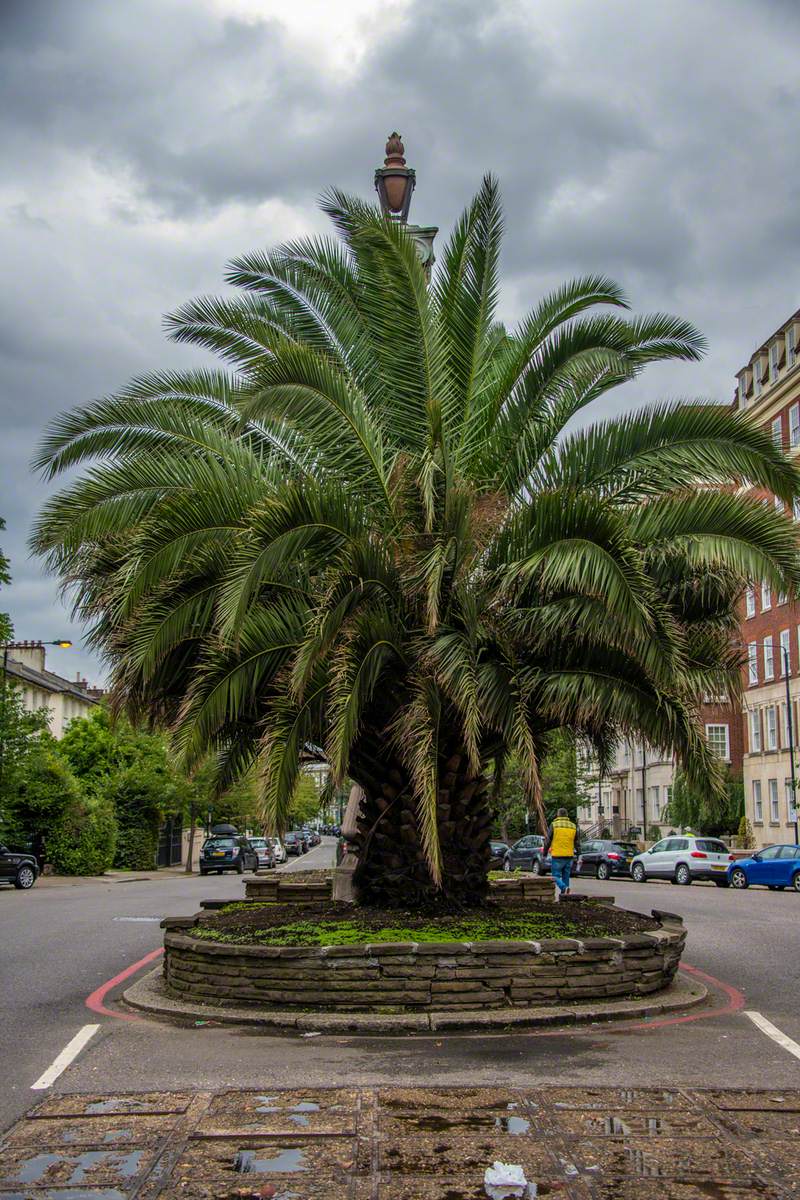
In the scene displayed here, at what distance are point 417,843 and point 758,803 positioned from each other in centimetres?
5095

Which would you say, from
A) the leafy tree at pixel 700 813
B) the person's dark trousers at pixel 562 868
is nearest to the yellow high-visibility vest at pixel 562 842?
the person's dark trousers at pixel 562 868

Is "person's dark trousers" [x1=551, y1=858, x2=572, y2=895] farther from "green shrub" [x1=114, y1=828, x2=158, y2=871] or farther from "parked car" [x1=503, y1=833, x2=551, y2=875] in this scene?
"green shrub" [x1=114, y1=828, x2=158, y2=871]

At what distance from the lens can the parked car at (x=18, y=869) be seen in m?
33.6

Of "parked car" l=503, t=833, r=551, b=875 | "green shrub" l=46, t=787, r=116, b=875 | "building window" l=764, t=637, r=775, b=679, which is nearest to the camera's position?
"parked car" l=503, t=833, r=551, b=875

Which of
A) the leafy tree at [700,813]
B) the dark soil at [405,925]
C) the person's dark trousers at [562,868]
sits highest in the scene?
the leafy tree at [700,813]

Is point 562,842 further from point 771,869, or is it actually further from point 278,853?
point 278,853

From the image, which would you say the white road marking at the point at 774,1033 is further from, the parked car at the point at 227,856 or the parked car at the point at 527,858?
the parked car at the point at 227,856

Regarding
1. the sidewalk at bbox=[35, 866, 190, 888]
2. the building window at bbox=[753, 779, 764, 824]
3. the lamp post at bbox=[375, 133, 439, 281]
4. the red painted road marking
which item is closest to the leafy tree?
the building window at bbox=[753, 779, 764, 824]

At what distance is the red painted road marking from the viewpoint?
1112 centimetres

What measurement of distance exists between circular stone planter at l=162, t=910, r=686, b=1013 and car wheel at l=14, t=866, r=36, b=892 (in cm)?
2481

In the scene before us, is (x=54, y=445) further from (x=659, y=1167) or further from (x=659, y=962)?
(x=659, y=1167)

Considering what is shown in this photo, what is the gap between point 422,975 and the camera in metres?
10.3

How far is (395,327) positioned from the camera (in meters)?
13.0

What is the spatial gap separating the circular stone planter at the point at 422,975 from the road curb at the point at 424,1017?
0.12m
